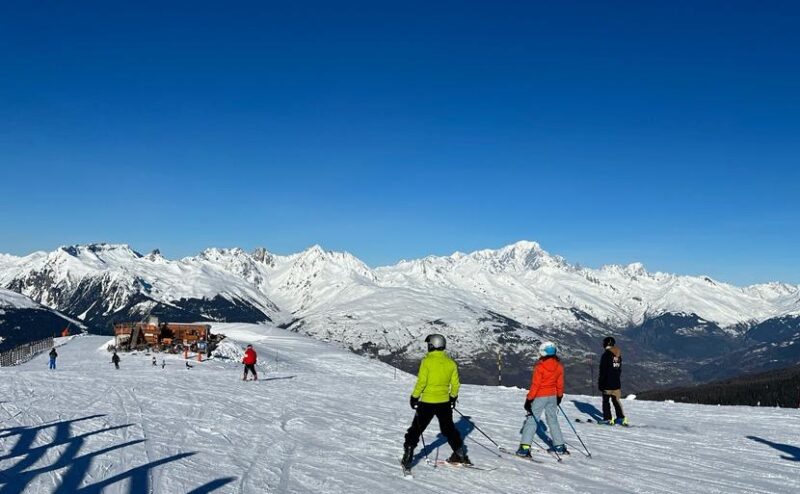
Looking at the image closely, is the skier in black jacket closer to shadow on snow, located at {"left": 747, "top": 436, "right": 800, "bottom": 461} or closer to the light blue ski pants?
shadow on snow, located at {"left": 747, "top": 436, "right": 800, "bottom": 461}

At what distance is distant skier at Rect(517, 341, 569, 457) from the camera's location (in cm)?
1338

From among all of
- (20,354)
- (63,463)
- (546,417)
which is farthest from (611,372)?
(20,354)

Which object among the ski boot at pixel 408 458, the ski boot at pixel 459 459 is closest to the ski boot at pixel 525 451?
the ski boot at pixel 459 459

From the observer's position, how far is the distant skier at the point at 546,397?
1338 cm

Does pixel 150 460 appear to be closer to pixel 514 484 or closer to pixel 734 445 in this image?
pixel 514 484

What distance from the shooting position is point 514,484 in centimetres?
1105

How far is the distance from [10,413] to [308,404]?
30.6ft

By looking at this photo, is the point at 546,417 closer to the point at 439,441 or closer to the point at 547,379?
the point at 547,379

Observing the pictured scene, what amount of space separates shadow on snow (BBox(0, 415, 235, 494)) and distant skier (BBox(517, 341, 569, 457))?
6.20 m

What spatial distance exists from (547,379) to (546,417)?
0.83 meters

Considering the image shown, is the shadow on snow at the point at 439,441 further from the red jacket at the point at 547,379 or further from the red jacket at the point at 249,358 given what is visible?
the red jacket at the point at 249,358

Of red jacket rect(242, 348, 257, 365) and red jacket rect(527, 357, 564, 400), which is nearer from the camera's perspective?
red jacket rect(527, 357, 564, 400)

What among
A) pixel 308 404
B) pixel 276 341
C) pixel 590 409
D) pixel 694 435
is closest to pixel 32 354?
pixel 276 341

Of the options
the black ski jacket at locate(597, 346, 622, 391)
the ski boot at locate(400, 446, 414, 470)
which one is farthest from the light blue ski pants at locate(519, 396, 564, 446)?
the black ski jacket at locate(597, 346, 622, 391)
